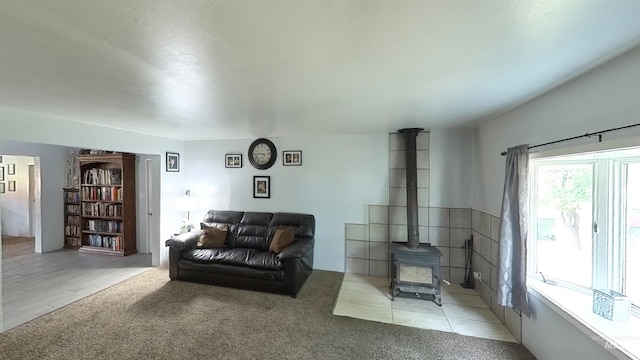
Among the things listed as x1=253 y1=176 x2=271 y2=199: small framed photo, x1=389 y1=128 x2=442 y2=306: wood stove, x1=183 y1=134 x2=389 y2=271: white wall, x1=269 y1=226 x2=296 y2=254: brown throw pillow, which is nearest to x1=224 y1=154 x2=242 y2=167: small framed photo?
x1=183 y1=134 x2=389 y2=271: white wall

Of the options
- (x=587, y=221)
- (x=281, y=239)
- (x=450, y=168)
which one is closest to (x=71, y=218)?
(x=281, y=239)

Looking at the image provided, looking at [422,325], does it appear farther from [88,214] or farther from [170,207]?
[88,214]

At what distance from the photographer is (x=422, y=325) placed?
256cm

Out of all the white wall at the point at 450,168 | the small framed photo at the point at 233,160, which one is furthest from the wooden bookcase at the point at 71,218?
the white wall at the point at 450,168

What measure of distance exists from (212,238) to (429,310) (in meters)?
3.12

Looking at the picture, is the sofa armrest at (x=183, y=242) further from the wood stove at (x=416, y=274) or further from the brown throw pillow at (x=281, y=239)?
the wood stove at (x=416, y=274)

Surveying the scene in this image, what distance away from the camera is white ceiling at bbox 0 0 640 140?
3.27 ft

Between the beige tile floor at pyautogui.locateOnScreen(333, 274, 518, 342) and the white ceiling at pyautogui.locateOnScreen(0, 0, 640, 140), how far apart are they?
7.34 feet

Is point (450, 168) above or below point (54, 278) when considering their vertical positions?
above

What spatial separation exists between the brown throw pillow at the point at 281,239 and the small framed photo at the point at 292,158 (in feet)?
3.67

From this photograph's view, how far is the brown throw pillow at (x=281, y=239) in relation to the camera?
11.6ft

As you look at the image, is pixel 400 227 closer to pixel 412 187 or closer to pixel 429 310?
pixel 412 187

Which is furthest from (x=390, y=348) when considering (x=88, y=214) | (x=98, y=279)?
A: (x=88, y=214)

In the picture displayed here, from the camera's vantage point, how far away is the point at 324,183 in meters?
4.08
